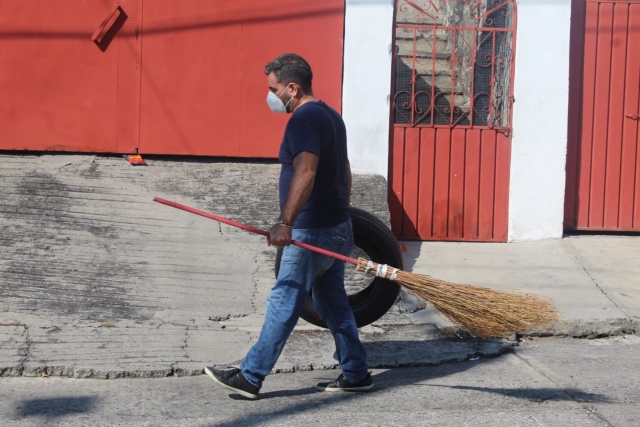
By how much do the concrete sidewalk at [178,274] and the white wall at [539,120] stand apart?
12.8 inches

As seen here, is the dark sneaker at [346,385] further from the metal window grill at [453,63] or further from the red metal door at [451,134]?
the metal window grill at [453,63]

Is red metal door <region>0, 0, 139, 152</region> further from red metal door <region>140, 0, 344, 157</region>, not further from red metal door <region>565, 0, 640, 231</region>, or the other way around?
red metal door <region>565, 0, 640, 231</region>

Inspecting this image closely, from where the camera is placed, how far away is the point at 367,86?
8133 mm

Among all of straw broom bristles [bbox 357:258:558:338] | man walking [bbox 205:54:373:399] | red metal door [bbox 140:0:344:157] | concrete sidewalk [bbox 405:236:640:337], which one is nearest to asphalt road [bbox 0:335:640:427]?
man walking [bbox 205:54:373:399]

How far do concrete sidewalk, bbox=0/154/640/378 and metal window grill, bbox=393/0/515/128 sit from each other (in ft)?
3.24

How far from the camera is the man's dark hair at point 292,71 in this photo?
4.31m

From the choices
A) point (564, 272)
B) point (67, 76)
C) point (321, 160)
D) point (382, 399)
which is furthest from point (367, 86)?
point (382, 399)

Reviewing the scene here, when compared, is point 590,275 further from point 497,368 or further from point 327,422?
point 327,422

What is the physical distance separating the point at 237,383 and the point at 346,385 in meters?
0.64

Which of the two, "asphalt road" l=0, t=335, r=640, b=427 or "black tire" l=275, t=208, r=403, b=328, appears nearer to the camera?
"asphalt road" l=0, t=335, r=640, b=427

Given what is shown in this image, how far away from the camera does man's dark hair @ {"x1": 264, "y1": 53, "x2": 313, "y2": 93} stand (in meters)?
4.31

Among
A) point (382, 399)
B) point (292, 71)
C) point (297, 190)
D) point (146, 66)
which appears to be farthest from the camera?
point (146, 66)

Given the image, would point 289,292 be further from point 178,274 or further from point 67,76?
point 67,76

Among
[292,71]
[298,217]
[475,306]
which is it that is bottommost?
[475,306]
